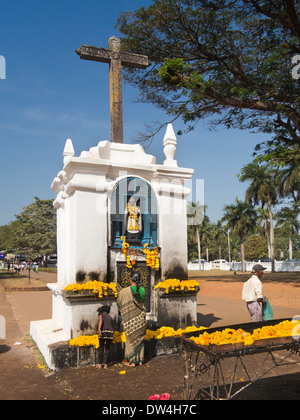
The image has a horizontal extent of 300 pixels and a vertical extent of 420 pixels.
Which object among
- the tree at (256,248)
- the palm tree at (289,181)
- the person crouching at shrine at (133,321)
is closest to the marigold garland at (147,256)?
the person crouching at shrine at (133,321)

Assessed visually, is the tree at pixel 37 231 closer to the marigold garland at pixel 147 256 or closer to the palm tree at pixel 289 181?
the palm tree at pixel 289 181

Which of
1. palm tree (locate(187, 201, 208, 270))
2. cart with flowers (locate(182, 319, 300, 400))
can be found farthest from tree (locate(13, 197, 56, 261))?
cart with flowers (locate(182, 319, 300, 400))

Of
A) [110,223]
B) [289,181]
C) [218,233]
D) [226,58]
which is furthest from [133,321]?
[218,233]

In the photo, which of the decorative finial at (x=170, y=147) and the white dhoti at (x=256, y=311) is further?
the decorative finial at (x=170, y=147)

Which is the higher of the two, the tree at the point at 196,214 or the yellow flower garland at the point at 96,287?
the tree at the point at 196,214

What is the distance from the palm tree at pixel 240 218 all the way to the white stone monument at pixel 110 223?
34.6 metres

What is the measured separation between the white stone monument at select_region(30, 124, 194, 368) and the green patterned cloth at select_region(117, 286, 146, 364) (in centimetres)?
56

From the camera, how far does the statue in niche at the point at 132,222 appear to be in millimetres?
6996

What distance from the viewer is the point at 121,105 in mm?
7727

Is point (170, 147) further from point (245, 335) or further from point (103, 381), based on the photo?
point (103, 381)

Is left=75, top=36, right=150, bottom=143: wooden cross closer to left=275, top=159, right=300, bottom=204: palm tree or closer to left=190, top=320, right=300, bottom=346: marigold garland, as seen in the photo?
left=190, top=320, right=300, bottom=346: marigold garland

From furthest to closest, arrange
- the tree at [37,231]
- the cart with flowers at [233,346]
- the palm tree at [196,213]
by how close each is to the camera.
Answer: the palm tree at [196,213] → the tree at [37,231] → the cart with flowers at [233,346]

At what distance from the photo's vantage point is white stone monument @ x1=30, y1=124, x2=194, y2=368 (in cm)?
644
